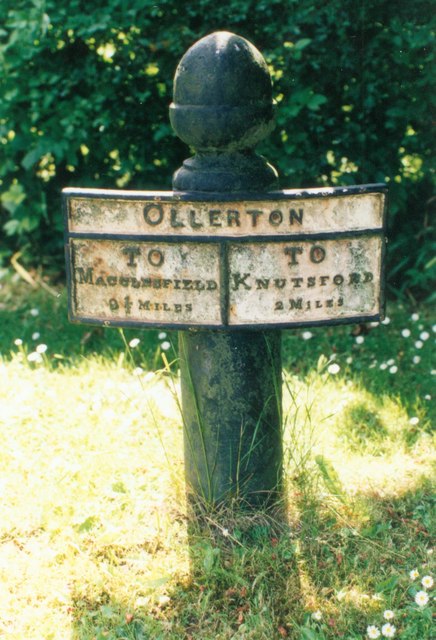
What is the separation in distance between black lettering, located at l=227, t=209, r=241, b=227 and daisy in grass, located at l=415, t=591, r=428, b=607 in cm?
114

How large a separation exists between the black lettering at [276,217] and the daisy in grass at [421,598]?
110 cm

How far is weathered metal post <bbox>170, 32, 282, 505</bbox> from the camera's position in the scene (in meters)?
2.18

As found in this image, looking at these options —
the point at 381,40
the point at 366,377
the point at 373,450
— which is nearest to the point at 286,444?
the point at 373,450

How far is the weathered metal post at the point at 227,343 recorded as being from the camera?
2176 millimetres

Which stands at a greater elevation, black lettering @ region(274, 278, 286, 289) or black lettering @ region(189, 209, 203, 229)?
black lettering @ region(189, 209, 203, 229)

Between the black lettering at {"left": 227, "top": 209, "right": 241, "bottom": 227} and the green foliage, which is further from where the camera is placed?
the green foliage

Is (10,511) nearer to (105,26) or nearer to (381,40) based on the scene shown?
(105,26)

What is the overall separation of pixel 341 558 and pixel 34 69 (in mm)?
3083

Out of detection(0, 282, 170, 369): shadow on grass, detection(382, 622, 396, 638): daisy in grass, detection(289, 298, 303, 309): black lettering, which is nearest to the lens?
detection(382, 622, 396, 638): daisy in grass

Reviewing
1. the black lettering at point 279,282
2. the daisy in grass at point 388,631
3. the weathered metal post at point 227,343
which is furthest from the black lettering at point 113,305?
the daisy in grass at point 388,631

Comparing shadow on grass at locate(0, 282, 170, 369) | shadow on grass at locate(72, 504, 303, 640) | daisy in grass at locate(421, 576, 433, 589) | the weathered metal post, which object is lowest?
shadow on grass at locate(72, 504, 303, 640)

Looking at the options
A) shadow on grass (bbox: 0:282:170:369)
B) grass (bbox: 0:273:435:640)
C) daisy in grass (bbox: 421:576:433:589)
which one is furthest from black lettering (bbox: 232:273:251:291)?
shadow on grass (bbox: 0:282:170:369)

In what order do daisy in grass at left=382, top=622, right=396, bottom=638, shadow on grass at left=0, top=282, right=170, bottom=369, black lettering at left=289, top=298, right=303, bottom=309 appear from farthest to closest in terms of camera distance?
shadow on grass at left=0, top=282, right=170, bottom=369
black lettering at left=289, top=298, right=303, bottom=309
daisy in grass at left=382, top=622, right=396, bottom=638

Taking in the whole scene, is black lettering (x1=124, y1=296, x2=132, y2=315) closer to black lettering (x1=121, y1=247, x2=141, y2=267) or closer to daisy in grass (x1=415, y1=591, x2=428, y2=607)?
black lettering (x1=121, y1=247, x2=141, y2=267)
